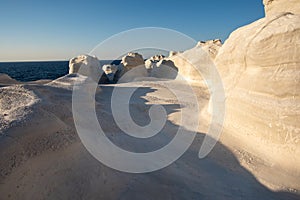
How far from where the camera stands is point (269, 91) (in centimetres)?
473

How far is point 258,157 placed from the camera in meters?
4.53

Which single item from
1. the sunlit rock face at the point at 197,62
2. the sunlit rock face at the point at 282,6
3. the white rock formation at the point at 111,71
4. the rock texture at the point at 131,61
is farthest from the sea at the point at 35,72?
the sunlit rock face at the point at 282,6

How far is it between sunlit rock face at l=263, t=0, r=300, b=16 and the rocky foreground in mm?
34

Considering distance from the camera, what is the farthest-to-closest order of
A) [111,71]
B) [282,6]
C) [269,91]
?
1. [111,71]
2. [282,6]
3. [269,91]

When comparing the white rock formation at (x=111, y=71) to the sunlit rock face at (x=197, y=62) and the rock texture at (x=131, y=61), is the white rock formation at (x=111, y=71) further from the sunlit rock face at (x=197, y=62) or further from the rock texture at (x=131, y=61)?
the sunlit rock face at (x=197, y=62)

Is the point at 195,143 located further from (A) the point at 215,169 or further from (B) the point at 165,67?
(B) the point at 165,67

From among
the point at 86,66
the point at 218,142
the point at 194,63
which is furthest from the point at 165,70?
the point at 218,142

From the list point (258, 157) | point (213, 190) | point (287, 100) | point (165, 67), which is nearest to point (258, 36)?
point (287, 100)

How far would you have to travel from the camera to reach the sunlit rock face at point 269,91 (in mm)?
4344

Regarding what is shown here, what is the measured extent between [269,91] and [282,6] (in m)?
3.86

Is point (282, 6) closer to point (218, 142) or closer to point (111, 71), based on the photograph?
point (218, 142)

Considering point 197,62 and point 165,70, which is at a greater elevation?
point 197,62

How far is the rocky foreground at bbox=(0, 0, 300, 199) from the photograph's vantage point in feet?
8.45

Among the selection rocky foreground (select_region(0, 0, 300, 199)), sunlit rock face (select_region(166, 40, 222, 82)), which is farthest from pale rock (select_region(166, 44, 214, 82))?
rocky foreground (select_region(0, 0, 300, 199))
